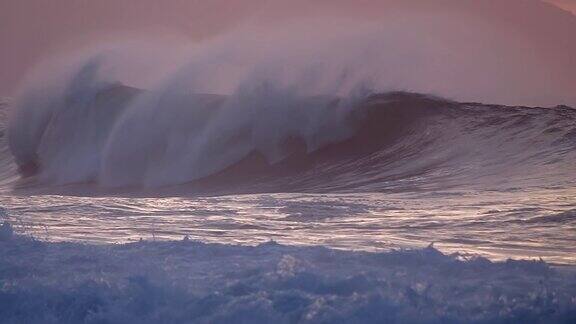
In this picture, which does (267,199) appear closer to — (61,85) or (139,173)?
(139,173)

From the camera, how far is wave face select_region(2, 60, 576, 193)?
578 inches

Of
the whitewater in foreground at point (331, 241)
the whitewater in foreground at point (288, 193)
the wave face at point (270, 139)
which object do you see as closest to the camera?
the whitewater in foreground at point (331, 241)

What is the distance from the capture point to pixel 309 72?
19.2m

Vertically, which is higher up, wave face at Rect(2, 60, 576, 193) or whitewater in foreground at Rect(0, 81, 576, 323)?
wave face at Rect(2, 60, 576, 193)

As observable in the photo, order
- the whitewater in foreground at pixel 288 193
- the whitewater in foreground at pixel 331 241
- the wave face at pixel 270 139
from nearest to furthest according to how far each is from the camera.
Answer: the whitewater in foreground at pixel 331 241
the whitewater in foreground at pixel 288 193
the wave face at pixel 270 139

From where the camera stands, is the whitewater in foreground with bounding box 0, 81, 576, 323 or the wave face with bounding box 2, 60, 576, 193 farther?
the wave face with bounding box 2, 60, 576, 193

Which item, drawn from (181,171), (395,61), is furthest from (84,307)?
(395,61)

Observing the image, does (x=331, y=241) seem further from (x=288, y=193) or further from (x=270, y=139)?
(x=270, y=139)

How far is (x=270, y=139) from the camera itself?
57.9ft

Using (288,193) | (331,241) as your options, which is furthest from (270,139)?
(331,241)

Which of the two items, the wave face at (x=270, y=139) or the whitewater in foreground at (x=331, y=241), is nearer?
the whitewater in foreground at (x=331, y=241)

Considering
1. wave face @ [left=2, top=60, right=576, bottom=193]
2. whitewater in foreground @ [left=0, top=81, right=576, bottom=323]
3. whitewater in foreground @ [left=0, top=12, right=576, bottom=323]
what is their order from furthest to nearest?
wave face @ [left=2, top=60, right=576, bottom=193] < whitewater in foreground @ [left=0, top=12, right=576, bottom=323] < whitewater in foreground @ [left=0, top=81, right=576, bottom=323]

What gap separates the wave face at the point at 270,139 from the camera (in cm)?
1469

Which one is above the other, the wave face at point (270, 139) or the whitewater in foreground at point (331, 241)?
the wave face at point (270, 139)
